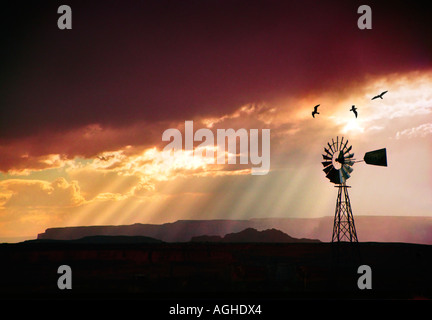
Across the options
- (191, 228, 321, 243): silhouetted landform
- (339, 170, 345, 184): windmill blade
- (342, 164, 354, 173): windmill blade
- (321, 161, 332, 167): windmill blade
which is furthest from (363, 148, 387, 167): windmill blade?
(191, 228, 321, 243): silhouetted landform

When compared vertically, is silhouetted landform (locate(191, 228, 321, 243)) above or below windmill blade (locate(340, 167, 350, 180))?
below

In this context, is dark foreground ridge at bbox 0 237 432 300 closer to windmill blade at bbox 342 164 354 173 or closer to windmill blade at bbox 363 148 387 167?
windmill blade at bbox 342 164 354 173

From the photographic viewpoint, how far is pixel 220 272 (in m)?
74.9

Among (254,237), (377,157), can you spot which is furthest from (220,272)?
(254,237)

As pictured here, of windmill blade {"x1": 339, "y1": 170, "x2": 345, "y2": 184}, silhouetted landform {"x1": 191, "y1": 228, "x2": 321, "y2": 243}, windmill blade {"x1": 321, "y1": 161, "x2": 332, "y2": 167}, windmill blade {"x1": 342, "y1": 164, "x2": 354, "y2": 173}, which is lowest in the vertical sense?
silhouetted landform {"x1": 191, "y1": 228, "x2": 321, "y2": 243}

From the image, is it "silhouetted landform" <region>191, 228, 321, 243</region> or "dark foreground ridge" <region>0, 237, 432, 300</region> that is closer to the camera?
"dark foreground ridge" <region>0, 237, 432, 300</region>

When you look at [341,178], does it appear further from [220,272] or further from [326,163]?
[220,272]

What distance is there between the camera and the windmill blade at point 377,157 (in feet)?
131

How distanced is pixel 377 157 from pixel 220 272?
4307 cm

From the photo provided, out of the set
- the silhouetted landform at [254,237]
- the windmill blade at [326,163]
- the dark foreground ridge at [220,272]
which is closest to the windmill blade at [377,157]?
the windmill blade at [326,163]

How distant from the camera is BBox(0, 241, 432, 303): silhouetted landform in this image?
2014 inches

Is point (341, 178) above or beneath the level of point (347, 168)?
beneath

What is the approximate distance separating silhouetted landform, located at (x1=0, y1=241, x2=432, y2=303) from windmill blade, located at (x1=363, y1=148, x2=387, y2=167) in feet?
37.6

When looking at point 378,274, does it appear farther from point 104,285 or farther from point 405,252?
point 104,285
